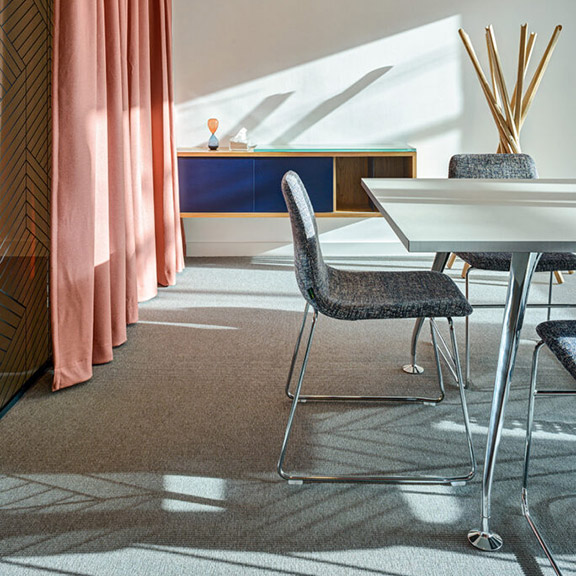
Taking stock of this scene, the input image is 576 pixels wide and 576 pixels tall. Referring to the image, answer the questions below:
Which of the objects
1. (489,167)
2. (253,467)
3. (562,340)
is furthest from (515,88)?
(253,467)

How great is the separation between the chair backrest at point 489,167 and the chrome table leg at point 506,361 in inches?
57.4

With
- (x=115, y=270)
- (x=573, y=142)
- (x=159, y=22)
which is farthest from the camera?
(x=573, y=142)

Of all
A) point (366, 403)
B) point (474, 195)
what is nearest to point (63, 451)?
point (366, 403)

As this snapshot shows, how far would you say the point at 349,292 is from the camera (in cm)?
214

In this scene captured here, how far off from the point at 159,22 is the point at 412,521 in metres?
3.29

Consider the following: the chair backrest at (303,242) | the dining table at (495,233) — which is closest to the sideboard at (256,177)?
the dining table at (495,233)

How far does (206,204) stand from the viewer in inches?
183

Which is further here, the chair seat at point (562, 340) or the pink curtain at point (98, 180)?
the pink curtain at point (98, 180)

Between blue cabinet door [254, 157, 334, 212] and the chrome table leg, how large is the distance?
9.58 ft

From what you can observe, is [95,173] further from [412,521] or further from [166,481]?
Answer: [412,521]

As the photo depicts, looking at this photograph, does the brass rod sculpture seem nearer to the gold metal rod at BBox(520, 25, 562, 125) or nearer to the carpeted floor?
the gold metal rod at BBox(520, 25, 562, 125)

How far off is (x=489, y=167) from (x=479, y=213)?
124 centimetres

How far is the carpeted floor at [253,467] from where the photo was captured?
5.54 feet

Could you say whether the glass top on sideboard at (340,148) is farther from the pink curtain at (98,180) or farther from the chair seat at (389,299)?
the chair seat at (389,299)
